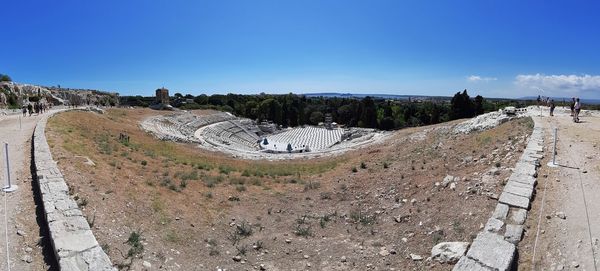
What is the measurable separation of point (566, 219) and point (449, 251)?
252 centimetres

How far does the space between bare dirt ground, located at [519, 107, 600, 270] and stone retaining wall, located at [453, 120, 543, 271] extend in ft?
0.66

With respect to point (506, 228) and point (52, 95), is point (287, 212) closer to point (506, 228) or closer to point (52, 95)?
point (506, 228)

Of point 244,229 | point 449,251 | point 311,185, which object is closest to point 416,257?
point 449,251

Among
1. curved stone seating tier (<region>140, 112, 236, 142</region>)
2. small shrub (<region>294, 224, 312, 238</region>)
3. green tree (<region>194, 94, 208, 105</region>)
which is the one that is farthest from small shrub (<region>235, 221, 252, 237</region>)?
green tree (<region>194, 94, 208, 105</region>)

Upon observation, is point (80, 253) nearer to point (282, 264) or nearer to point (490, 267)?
point (282, 264)

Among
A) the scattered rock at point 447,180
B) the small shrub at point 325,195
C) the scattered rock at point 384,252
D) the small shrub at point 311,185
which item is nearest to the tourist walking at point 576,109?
the scattered rock at point 447,180

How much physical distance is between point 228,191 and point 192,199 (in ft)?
7.39

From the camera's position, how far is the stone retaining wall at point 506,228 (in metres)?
5.51

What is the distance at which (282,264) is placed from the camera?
24.7 feet

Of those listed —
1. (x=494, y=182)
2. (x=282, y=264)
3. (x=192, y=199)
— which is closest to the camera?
(x=282, y=264)

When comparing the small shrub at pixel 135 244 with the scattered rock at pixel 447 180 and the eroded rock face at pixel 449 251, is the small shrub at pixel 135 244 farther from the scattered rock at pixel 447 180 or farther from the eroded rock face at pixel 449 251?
the scattered rock at pixel 447 180

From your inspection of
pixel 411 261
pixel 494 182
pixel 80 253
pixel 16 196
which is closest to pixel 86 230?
pixel 80 253

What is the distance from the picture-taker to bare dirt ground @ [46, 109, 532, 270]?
24.2 feet

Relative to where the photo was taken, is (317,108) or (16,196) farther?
(317,108)
